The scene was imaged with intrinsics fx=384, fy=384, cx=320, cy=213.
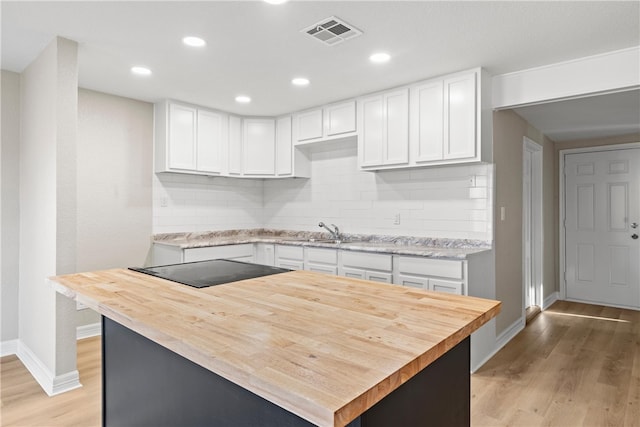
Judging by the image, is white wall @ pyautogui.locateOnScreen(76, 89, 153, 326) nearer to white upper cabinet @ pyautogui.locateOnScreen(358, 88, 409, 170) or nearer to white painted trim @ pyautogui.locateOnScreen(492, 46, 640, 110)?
white upper cabinet @ pyautogui.locateOnScreen(358, 88, 409, 170)

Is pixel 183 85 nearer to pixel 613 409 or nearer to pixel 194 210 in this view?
pixel 194 210

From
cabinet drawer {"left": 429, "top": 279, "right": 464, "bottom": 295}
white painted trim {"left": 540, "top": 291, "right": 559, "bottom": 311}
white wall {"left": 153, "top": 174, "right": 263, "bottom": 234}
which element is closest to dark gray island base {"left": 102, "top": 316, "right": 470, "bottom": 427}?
cabinet drawer {"left": 429, "top": 279, "right": 464, "bottom": 295}

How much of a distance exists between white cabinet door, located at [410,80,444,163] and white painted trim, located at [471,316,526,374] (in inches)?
68.5

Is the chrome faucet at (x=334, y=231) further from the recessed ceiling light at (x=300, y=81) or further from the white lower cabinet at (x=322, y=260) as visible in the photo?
the recessed ceiling light at (x=300, y=81)

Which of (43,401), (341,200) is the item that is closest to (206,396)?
(43,401)

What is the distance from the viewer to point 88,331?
3729 mm

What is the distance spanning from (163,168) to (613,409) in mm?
4288

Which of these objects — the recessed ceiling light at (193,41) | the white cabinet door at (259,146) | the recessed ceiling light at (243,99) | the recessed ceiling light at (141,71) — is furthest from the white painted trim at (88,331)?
the recessed ceiling light at (193,41)

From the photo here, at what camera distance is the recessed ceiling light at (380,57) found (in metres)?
2.86

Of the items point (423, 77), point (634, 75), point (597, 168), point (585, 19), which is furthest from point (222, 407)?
point (597, 168)

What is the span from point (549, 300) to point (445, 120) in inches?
134

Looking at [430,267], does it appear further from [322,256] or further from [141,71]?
[141,71]

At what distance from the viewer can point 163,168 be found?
4.10 meters

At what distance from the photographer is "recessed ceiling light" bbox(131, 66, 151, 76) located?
3.17 meters
